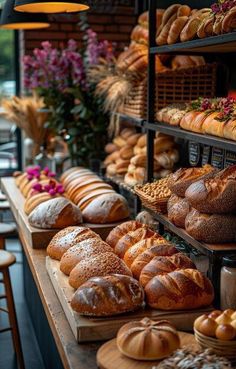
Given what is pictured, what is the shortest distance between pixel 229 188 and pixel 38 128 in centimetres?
325

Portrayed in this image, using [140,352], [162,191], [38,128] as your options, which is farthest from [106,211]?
[38,128]

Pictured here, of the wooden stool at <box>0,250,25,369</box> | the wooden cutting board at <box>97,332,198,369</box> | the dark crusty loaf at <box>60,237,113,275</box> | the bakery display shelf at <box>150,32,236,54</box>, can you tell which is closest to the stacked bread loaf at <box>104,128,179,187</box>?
the bakery display shelf at <box>150,32,236,54</box>

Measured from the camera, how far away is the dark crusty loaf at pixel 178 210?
2238 millimetres

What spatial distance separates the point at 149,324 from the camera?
1666 mm

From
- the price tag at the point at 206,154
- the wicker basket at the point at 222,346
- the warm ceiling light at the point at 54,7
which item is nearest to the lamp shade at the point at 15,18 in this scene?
the warm ceiling light at the point at 54,7

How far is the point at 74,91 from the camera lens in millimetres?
4102

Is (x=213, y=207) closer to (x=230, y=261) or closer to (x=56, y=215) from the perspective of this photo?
(x=230, y=261)

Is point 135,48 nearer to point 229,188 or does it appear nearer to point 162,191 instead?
point 162,191

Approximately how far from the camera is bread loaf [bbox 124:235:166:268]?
2248 mm

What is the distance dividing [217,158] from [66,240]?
31.0 inches

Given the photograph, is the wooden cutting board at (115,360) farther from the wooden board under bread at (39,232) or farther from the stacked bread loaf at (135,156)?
the stacked bread loaf at (135,156)

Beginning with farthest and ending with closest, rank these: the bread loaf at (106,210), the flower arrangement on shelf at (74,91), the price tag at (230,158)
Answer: the flower arrangement on shelf at (74,91), the bread loaf at (106,210), the price tag at (230,158)

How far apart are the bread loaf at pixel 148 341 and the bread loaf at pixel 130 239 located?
72 centimetres

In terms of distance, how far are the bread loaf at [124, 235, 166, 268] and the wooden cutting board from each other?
58 cm
